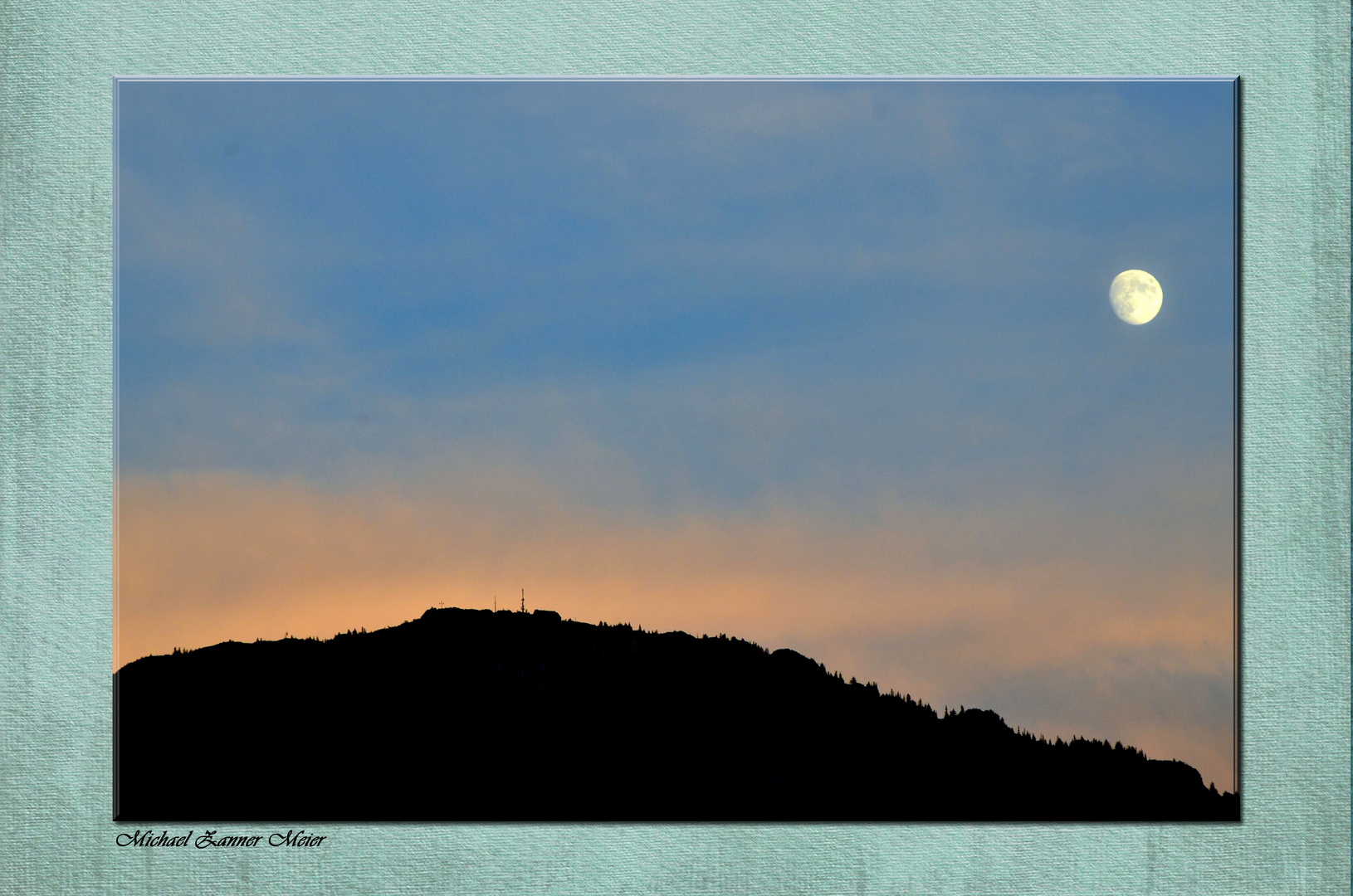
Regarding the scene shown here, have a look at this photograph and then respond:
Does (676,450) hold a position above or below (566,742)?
above

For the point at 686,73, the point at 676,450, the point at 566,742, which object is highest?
the point at 686,73

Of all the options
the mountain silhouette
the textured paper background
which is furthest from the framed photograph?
the textured paper background

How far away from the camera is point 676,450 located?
5.11 metres

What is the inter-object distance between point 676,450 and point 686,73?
181cm

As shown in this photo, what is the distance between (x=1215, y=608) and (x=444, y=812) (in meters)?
3.70

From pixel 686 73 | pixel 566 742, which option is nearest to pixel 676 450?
pixel 566 742

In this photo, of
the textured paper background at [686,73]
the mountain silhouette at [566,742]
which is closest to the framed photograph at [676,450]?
the mountain silhouette at [566,742]

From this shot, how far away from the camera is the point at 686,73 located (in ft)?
16.9

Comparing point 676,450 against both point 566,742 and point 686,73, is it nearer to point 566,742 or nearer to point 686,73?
point 566,742

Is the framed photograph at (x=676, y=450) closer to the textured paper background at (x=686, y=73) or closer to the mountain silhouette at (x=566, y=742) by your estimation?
the mountain silhouette at (x=566, y=742)

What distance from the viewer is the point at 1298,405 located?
5.01 meters

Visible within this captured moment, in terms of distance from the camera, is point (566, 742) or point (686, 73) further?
point (686, 73)

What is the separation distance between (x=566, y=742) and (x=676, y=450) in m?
1.46

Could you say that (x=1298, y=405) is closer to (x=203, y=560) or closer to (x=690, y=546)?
(x=690, y=546)
